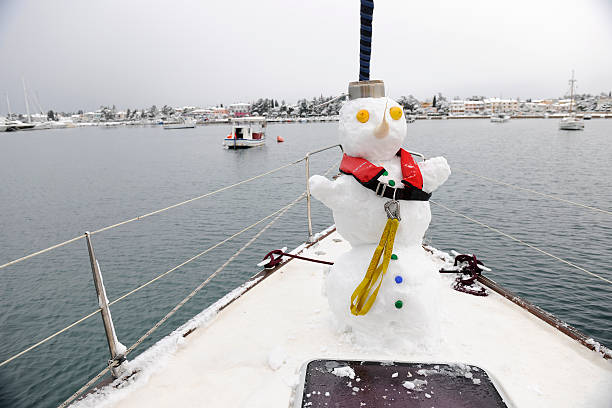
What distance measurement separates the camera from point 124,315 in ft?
25.6

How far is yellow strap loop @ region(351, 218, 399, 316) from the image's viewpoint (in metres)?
3.36

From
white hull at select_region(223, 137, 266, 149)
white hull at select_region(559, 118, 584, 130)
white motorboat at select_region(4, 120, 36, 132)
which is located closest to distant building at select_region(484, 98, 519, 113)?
white hull at select_region(559, 118, 584, 130)

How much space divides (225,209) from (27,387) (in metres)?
10.6

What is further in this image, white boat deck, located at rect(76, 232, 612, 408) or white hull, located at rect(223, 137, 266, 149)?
white hull, located at rect(223, 137, 266, 149)

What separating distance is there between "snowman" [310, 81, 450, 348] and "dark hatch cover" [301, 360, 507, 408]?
361 mm

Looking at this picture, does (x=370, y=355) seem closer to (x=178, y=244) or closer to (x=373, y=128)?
(x=373, y=128)

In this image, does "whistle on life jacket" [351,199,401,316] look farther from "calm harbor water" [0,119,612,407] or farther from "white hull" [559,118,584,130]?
"white hull" [559,118,584,130]

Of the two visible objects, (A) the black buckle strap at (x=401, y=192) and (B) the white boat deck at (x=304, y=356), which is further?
(A) the black buckle strap at (x=401, y=192)

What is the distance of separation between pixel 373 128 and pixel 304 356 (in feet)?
7.65

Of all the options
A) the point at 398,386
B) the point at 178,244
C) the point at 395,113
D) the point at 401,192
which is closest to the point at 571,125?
the point at 178,244

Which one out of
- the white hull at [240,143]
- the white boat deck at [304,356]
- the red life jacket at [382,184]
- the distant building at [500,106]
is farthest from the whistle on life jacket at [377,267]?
the distant building at [500,106]

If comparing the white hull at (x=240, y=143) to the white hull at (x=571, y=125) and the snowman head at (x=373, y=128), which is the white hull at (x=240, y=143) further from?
the white hull at (x=571, y=125)

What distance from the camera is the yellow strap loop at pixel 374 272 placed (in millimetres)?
3357

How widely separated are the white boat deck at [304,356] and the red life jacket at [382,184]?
152cm
